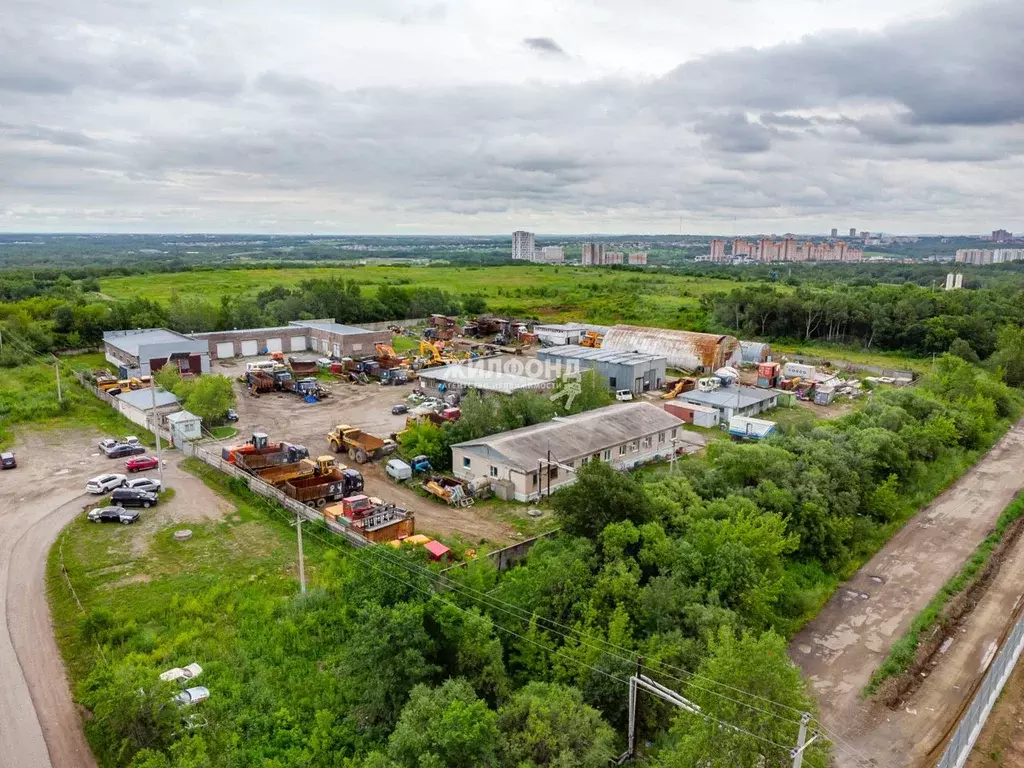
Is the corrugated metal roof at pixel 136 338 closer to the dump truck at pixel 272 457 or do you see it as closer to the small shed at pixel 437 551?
the dump truck at pixel 272 457

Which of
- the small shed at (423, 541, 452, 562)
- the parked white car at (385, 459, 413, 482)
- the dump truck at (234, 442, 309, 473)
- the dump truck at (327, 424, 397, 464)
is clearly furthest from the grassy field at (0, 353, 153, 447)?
the small shed at (423, 541, 452, 562)

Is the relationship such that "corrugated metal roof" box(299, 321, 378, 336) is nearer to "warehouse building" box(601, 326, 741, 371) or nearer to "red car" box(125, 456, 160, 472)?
"warehouse building" box(601, 326, 741, 371)

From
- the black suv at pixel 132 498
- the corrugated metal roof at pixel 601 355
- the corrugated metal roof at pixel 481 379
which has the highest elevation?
the corrugated metal roof at pixel 601 355

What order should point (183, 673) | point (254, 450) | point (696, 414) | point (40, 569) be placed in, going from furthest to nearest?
point (696, 414), point (254, 450), point (40, 569), point (183, 673)

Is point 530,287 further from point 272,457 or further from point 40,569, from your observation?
point 40,569

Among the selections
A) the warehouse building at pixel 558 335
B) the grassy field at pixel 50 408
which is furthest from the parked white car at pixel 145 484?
the warehouse building at pixel 558 335

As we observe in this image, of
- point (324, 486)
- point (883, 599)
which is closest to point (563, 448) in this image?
point (324, 486)
